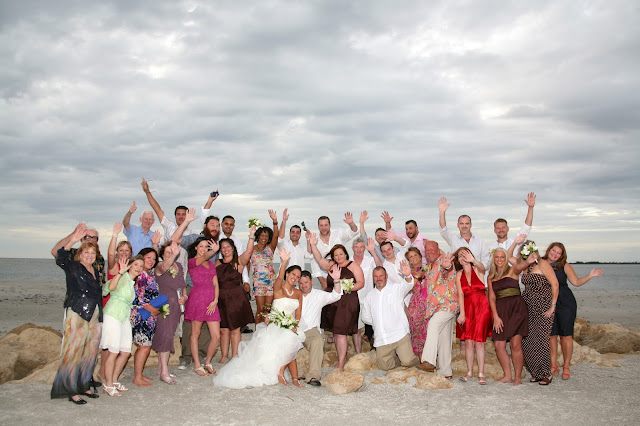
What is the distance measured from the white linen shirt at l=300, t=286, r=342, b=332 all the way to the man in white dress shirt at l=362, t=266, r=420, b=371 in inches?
32.7

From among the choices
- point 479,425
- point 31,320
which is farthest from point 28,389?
point 31,320

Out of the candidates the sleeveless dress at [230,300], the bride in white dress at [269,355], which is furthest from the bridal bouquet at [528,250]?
the sleeveless dress at [230,300]

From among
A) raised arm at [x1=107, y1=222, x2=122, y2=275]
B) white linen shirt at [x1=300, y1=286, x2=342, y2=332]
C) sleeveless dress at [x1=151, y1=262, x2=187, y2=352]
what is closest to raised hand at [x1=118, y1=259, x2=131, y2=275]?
raised arm at [x1=107, y1=222, x2=122, y2=275]

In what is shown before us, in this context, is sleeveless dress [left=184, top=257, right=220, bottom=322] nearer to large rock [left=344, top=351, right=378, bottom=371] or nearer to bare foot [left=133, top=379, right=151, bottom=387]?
bare foot [left=133, top=379, right=151, bottom=387]

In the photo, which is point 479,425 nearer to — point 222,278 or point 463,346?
point 463,346

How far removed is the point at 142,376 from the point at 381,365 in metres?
4.23

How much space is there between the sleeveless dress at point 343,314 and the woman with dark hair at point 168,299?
8.72 feet

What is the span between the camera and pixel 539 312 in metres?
8.53

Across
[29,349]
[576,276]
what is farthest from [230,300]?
[576,276]

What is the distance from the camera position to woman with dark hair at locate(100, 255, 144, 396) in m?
7.40

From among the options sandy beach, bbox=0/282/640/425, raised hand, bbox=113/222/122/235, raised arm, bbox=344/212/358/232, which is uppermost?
raised arm, bbox=344/212/358/232

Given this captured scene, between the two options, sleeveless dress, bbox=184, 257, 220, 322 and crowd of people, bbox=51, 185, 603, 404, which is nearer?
crowd of people, bbox=51, 185, 603, 404

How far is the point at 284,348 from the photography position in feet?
26.7

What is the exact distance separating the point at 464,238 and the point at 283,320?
4.69 metres
